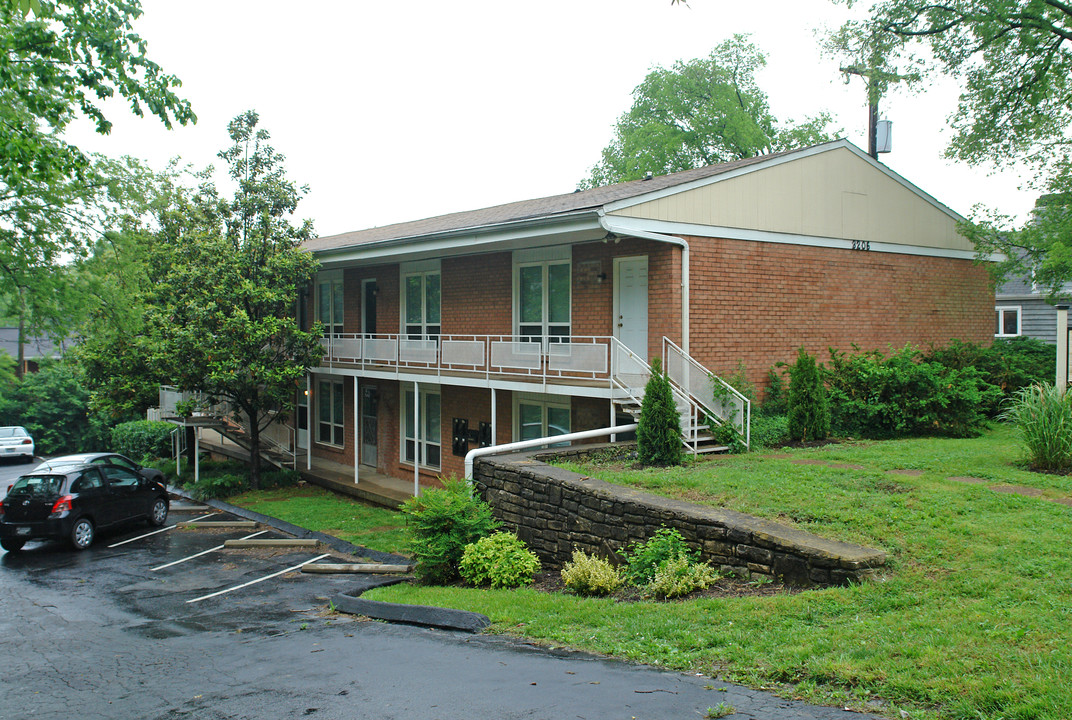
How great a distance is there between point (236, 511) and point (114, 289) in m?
5.97

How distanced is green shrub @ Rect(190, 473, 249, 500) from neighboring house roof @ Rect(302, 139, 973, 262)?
7.66 meters

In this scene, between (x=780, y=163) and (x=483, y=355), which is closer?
(x=780, y=163)

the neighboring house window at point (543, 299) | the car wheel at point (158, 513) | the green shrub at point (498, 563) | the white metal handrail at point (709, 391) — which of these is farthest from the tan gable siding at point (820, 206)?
the car wheel at point (158, 513)

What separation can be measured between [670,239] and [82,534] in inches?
507

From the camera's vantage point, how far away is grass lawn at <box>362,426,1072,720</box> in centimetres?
482

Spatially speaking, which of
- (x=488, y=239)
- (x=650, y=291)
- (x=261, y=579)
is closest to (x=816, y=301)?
(x=650, y=291)

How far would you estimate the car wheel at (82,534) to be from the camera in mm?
15781

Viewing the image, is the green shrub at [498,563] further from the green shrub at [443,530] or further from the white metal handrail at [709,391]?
the white metal handrail at [709,391]

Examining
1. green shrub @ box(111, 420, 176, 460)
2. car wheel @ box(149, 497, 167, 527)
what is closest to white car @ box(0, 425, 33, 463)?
green shrub @ box(111, 420, 176, 460)

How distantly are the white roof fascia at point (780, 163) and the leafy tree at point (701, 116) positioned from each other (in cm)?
1903

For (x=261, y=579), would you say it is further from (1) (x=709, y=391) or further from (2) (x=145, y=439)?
(2) (x=145, y=439)

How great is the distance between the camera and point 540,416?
1753 centimetres

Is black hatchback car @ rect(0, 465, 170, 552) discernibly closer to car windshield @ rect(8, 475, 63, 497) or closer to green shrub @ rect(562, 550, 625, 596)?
car windshield @ rect(8, 475, 63, 497)

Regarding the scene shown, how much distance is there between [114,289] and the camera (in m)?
17.8
